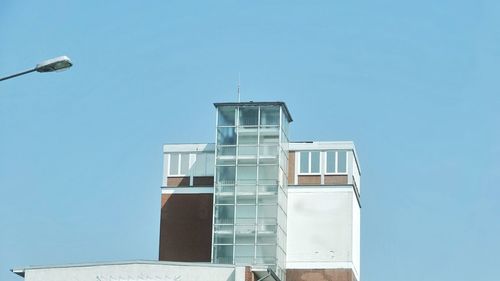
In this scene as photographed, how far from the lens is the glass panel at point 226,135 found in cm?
8069

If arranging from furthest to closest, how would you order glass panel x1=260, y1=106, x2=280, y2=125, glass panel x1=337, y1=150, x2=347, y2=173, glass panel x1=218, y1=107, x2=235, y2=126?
glass panel x1=337, y1=150, x2=347, y2=173
glass panel x1=218, y1=107, x2=235, y2=126
glass panel x1=260, y1=106, x2=280, y2=125

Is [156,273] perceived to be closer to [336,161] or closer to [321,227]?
[321,227]

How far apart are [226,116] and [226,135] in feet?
4.55

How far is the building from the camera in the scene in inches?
3108

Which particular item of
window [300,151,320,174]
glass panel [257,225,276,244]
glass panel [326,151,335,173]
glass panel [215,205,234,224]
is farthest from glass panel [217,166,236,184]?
glass panel [326,151,335,173]

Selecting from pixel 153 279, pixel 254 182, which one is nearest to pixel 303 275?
pixel 254 182

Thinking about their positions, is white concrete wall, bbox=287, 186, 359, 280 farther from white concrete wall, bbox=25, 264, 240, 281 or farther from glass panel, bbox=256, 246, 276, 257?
white concrete wall, bbox=25, 264, 240, 281

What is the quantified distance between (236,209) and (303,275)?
259 inches

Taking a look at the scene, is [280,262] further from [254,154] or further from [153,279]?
[153,279]

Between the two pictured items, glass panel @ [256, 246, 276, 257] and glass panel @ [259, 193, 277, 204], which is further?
glass panel @ [259, 193, 277, 204]

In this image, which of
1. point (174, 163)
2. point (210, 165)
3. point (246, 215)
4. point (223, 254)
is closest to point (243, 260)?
point (223, 254)

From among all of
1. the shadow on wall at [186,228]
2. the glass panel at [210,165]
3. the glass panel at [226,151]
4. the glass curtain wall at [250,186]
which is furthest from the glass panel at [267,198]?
the glass panel at [210,165]

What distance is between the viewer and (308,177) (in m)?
83.1

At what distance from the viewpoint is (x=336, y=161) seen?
274 feet
